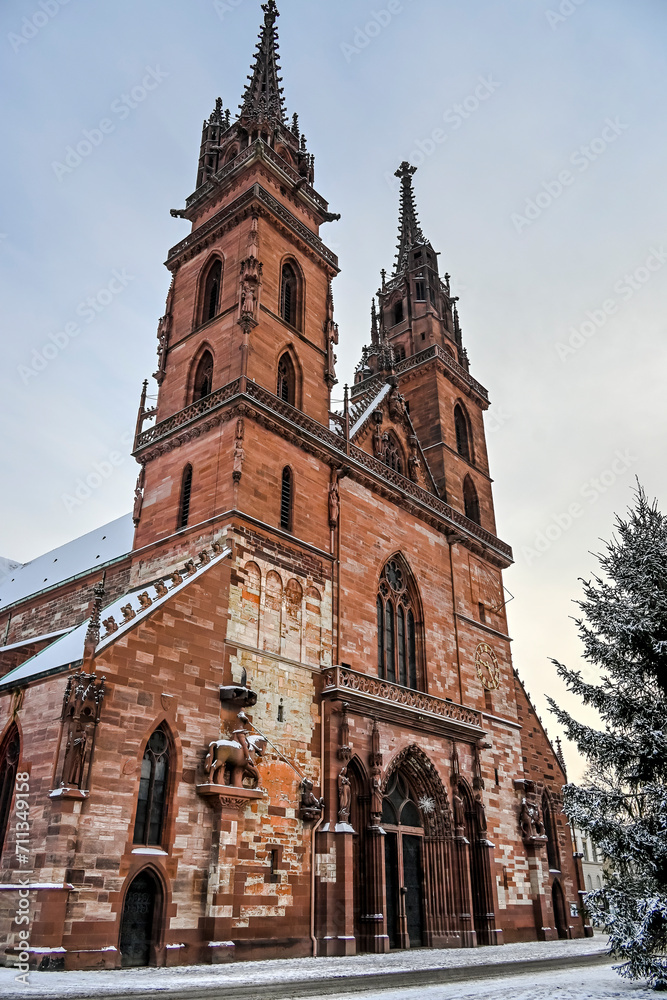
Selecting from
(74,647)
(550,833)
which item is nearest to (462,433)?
(550,833)

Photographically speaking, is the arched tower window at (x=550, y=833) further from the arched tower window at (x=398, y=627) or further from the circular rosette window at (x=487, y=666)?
Answer: the arched tower window at (x=398, y=627)

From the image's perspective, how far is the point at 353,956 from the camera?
16.0 meters

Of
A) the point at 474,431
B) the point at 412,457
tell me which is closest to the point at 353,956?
the point at 412,457

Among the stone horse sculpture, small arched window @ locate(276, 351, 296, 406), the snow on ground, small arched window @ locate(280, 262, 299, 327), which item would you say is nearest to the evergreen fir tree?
the snow on ground

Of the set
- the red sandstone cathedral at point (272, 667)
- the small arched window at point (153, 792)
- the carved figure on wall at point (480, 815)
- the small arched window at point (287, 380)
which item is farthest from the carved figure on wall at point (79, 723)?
the carved figure on wall at point (480, 815)

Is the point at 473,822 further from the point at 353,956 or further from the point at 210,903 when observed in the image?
the point at 210,903

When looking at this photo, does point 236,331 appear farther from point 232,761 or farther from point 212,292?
point 232,761

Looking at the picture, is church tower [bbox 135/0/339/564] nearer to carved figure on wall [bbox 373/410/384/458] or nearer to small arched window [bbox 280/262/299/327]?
small arched window [bbox 280/262/299/327]

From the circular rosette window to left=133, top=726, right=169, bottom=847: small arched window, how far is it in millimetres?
13556

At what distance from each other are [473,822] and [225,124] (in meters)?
26.0

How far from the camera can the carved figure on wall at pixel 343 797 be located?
17.4 metres

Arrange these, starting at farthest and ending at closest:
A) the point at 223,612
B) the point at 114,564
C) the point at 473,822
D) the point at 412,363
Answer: the point at 412,363 → the point at 114,564 → the point at 473,822 → the point at 223,612

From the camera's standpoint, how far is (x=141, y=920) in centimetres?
1326

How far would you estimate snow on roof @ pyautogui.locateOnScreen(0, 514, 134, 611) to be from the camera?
27.2m
